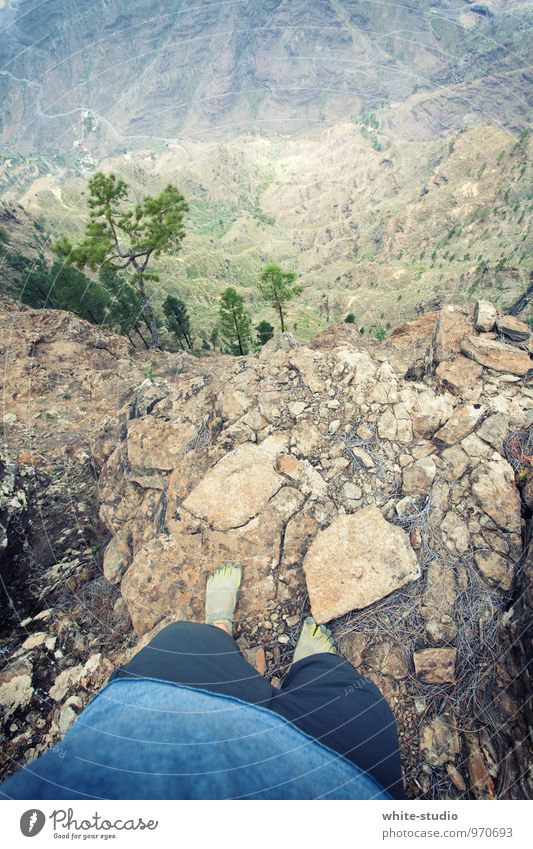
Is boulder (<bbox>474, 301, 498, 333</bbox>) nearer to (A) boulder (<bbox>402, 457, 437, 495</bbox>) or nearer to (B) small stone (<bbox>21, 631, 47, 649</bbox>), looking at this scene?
(A) boulder (<bbox>402, 457, 437, 495</bbox>)

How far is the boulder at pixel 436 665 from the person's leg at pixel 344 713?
0.56 metres

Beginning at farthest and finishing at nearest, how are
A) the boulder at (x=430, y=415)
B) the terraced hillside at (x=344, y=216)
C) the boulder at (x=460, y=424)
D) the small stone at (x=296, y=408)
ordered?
the terraced hillside at (x=344, y=216) → the small stone at (x=296, y=408) → the boulder at (x=430, y=415) → the boulder at (x=460, y=424)

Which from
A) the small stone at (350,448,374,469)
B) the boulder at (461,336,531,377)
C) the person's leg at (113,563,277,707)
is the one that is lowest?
the person's leg at (113,563,277,707)

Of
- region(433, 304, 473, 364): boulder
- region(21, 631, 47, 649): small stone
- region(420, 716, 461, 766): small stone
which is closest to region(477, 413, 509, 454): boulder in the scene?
region(433, 304, 473, 364): boulder

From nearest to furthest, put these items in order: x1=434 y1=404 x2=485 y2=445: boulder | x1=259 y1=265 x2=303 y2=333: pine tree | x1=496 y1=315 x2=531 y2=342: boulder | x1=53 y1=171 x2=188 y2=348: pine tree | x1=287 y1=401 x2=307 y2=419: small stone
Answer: x1=434 y1=404 x2=485 y2=445: boulder → x1=287 y1=401 x2=307 y2=419: small stone → x1=496 y1=315 x2=531 y2=342: boulder → x1=53 y1=171 x2=188 y2=348: pine tree → x1=259 y1=265 x2=303 y2=333: pine tree

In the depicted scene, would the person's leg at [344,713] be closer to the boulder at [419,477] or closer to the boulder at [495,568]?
the boulder at [495,568]

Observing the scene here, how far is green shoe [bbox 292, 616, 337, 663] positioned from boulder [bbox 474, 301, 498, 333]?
4.90m

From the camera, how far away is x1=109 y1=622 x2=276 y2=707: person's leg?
2.32m

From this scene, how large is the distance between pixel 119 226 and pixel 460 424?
13.0 m

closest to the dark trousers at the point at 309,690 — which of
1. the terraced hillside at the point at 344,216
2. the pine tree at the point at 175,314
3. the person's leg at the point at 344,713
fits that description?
the person's leg at the point at 344,713

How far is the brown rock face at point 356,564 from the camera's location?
3.31m

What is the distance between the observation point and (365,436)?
4281 mm

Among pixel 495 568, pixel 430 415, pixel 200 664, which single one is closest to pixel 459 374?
pixel 430 415

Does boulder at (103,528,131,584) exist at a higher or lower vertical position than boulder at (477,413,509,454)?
lower
